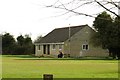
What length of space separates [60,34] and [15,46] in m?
11.9

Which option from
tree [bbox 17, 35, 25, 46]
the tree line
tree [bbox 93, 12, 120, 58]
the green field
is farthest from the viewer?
tree [bbox 17, 35, 25, 46]

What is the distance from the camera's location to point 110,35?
203 ft

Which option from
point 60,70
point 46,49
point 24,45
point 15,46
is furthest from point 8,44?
point 60,70

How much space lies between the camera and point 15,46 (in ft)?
269

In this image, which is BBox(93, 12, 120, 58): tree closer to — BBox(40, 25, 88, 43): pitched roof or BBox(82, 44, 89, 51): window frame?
BBox(82, 44, 89, 51): window frame

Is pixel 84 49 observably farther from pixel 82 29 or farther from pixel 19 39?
pixel 19 39

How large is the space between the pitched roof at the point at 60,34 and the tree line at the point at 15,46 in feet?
16.0

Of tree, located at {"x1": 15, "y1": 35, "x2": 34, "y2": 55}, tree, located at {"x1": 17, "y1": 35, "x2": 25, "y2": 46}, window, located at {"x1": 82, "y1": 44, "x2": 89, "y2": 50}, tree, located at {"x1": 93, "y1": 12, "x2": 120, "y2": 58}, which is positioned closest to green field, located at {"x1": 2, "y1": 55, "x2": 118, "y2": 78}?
tree, located at {"x1": 93, "y1": 12, "x2": 120, "y2": 58}

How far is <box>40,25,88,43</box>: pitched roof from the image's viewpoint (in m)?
71.4

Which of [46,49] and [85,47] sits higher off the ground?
[85,47]

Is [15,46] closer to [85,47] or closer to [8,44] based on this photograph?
[8,44]

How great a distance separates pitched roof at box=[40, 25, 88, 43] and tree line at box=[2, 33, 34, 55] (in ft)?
16.0

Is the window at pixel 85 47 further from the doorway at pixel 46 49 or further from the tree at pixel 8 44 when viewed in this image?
the tree at pixel 8 44

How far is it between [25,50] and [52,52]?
10.1m
